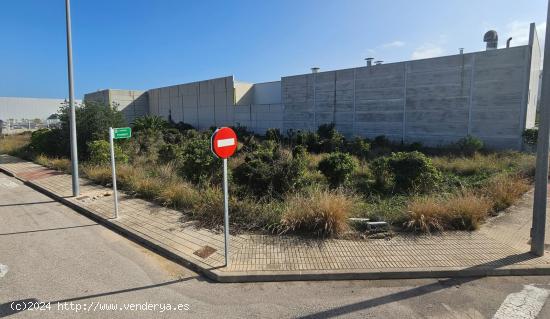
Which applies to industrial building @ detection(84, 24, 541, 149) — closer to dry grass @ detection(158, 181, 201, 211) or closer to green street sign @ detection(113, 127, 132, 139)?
dry grass @ detection(158, 181, 201, 211)

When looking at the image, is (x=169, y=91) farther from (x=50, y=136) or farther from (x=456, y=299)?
(x=456, y=299)

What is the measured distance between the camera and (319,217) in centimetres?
577

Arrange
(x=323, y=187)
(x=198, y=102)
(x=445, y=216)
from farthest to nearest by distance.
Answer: (x=198, y=102)
(x=323, y=187)
(x=445, y=216)

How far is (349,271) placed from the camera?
14.4 ft

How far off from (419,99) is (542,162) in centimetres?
1388

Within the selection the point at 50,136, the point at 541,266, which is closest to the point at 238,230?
the point at 541,266

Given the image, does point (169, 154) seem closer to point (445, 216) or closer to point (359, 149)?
point (359, 149)

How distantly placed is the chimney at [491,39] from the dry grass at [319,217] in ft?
50.0

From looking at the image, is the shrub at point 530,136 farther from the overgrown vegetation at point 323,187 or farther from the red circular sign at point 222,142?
the red circular sign at point 222,142

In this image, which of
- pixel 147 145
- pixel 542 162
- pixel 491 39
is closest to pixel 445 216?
pixel 542 162

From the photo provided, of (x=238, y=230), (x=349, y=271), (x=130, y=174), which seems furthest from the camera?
(x=130, y=174)

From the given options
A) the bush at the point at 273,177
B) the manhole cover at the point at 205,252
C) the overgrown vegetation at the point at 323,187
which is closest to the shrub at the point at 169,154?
the overgrown vegetation at the point at 323,187

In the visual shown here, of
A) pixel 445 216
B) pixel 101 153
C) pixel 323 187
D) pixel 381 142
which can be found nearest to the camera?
pixel 445 216

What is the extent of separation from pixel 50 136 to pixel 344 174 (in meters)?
15.2
